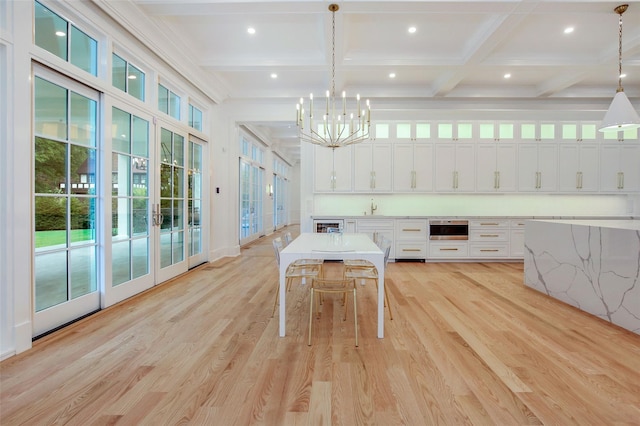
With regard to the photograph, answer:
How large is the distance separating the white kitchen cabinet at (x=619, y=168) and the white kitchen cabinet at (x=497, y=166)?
1728 millimetres

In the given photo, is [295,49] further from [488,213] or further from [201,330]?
[488,213]

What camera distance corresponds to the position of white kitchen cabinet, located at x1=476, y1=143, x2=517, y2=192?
6164 mm

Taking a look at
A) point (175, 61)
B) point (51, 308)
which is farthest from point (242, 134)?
point (51, 308)

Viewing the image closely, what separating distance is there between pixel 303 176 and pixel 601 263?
15.3 feet

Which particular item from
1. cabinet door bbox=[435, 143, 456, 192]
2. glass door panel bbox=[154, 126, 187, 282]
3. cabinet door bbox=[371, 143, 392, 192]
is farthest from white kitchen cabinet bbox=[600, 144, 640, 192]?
glass door panel bbox=[154, 126, 187, 282]

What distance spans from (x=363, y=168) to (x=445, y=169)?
63.4 inches

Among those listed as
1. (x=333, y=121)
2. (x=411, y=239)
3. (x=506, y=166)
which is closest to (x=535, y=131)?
(x=506, y=166)

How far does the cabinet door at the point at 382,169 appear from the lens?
620 cm

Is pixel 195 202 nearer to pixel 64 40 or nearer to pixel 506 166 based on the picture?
pixel 64 40

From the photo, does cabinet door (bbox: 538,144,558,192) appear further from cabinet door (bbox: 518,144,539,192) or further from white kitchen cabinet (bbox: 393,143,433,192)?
white kitchen cabinet (bbox: 393,143,433,192)

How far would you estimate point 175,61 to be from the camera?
14.4ft

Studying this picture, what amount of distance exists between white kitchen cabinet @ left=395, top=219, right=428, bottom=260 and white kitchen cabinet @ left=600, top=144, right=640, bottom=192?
3.65m

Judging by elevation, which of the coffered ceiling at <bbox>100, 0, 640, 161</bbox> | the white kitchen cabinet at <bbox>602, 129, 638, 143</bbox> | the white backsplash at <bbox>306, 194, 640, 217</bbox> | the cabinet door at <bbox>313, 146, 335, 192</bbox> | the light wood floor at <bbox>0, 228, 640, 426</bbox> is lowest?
the light wood floor at <bbox>0, 228, 640, 426</bbox>

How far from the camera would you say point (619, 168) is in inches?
241
